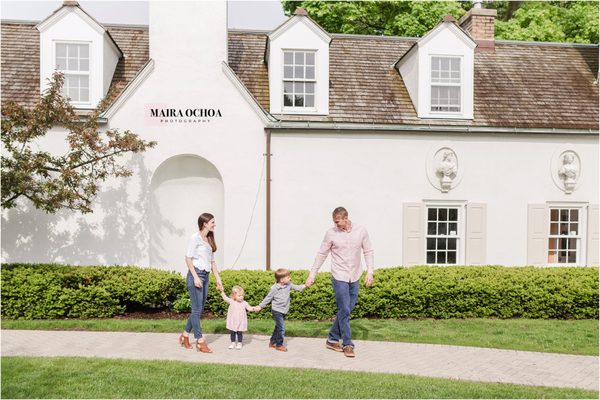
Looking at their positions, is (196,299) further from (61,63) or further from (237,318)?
(61,63)

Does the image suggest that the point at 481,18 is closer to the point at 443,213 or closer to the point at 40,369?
the point at 443,213

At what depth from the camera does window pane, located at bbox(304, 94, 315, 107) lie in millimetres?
15039

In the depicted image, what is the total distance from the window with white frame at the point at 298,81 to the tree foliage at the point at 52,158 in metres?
3.82

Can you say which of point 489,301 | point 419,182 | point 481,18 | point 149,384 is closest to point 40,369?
point 149,384

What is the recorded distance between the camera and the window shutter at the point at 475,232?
49.3ft

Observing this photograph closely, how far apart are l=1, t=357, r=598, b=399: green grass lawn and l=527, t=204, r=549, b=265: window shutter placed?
28.0ft

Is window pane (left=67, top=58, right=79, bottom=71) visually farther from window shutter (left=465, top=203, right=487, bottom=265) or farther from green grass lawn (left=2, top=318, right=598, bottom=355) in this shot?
window shutter (left=465, top=203, right=487, bottom=265)

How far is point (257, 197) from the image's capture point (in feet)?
47.1

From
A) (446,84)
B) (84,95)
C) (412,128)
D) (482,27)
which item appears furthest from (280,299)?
(482,27)

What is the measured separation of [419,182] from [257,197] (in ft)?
13.8

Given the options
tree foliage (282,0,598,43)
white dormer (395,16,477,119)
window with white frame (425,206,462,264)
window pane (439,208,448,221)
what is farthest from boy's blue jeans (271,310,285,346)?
tree foliage (282,0,598,43)

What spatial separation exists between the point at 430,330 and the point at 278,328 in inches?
135

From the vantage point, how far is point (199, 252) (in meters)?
8.62

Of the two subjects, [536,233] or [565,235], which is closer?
[536,233]
